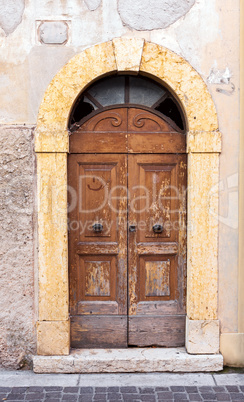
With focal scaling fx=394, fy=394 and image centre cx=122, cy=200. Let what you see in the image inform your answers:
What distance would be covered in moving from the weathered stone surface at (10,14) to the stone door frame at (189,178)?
658 mm

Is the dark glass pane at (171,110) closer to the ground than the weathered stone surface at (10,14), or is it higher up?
closer to the ground

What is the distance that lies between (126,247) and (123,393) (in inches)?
53.5

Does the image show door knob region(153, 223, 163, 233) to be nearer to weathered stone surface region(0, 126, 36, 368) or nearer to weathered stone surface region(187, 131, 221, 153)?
Result: weathered stone surface region(187, 131, 221, 153)

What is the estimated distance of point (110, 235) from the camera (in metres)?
4.08

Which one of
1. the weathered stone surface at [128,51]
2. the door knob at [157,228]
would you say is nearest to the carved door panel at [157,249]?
the door knob at [157,228]

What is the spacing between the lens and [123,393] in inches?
138

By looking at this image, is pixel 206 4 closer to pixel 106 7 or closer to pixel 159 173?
pixel 106 7

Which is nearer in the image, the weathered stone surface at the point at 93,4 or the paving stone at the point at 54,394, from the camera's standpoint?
the paving stone at the point at 54,394

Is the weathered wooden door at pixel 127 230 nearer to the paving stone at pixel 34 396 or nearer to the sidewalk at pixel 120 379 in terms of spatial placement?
the sidewalk at pixel 120 379

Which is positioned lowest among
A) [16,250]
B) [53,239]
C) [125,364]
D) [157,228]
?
[125,364]

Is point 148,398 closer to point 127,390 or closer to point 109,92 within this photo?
point 127,390

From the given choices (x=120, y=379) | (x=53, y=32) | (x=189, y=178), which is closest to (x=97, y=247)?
(x=189, y=178)

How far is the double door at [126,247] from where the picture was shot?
406 cm

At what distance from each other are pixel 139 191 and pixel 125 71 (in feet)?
3.94
